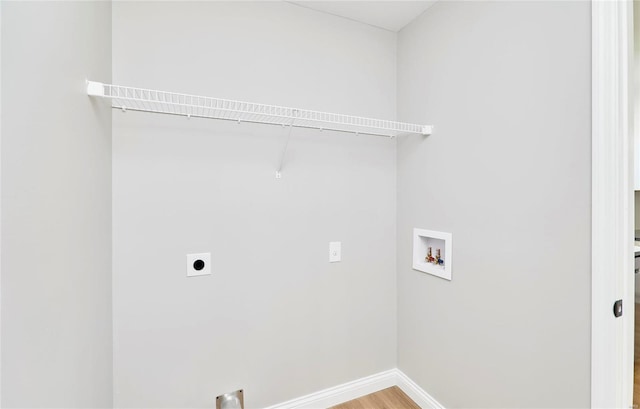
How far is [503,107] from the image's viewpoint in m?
1.32

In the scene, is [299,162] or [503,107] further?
[299,162]

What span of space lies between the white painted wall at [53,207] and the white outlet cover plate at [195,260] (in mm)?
342

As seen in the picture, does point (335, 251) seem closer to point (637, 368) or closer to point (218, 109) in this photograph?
point (218, 109)

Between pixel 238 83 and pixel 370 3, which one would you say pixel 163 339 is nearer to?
pixel 238 83

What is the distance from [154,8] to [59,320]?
4.46 ft

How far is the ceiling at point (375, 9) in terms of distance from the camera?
1669mm

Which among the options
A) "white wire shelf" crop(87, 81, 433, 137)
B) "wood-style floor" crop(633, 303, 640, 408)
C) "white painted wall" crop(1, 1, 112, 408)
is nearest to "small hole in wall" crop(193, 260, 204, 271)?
"white painted wall" crop(1, 1, 112, 408)

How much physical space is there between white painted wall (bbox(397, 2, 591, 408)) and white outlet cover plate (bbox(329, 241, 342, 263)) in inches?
18.3

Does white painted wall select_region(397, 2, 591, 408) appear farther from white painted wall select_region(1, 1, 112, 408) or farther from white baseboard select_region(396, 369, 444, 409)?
white painted wall select_region(1, 1, 112, 408)

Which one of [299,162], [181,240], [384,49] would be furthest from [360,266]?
[384,49]

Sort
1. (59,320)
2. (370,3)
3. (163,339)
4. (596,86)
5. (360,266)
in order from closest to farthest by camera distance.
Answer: (59,320) → (596,86) → (163,339) → (370,3) → (360,266)

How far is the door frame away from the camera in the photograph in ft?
3.30

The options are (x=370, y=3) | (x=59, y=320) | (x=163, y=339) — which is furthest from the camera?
(x=370, y=3)

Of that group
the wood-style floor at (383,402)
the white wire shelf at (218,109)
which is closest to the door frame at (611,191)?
the white wire shelf at (218,109)
